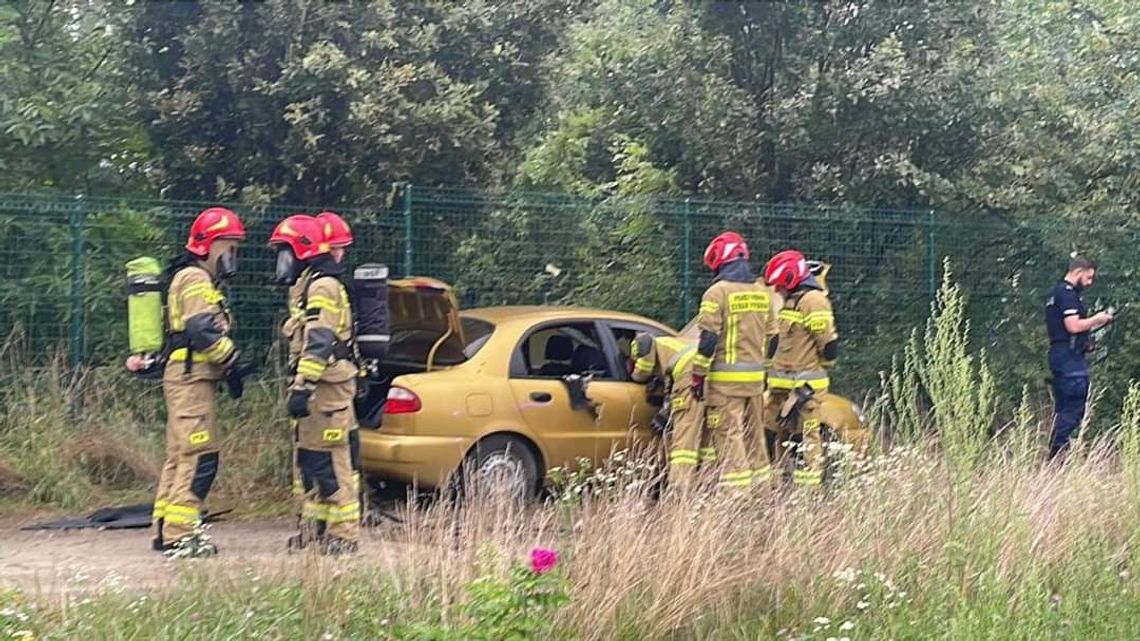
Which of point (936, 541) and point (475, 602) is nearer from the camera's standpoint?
point (475, 602)

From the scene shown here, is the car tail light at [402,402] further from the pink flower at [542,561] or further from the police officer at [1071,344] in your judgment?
the police officer at [1071,344]

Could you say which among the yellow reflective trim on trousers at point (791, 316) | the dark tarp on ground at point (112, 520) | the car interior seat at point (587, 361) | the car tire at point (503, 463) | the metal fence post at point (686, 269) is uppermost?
the metal fence post at point (686, 269)

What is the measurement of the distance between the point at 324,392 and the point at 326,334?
0.38m

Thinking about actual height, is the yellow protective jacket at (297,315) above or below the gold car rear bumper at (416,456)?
above

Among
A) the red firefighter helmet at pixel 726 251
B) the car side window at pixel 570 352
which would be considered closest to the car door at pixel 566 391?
the car side window at pixel 570 352

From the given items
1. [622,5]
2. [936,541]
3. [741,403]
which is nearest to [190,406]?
[741,403]

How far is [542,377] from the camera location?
27.5 feet

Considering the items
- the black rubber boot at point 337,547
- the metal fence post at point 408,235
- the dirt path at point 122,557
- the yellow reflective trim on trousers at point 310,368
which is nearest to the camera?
the dirt path at point 122,557

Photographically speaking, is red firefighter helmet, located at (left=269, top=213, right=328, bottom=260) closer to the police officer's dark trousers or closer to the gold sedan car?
the gold sedan car

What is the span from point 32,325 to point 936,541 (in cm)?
687

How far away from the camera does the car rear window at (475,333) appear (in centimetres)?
823

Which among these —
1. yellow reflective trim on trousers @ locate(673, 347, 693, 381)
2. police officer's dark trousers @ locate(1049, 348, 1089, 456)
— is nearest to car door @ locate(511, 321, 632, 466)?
yellow reflective trim on trousers @ locate(673, 347, 693, 381)

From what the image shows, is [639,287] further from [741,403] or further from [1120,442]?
[1120,442]

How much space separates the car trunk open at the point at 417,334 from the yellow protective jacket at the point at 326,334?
992mm
